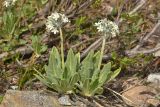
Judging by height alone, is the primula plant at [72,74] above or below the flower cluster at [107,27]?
below

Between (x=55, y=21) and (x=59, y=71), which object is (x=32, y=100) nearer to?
(x=59, y=71)

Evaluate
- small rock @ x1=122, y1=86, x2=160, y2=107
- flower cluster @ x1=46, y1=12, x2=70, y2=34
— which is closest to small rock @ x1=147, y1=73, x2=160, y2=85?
small rock @ x1=122, y1=86, x2=160, y2=107

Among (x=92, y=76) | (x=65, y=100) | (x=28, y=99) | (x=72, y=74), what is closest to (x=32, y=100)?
(x=28, y=99)

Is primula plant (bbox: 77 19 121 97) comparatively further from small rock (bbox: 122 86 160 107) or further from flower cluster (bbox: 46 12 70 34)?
small rock (bbox: 122 86 160 107)

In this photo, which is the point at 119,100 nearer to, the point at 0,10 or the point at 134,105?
the point at 134,105

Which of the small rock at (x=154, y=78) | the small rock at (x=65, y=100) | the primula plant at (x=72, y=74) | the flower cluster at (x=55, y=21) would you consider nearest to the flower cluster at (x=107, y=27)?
the primula plant at (x=72, y=74)

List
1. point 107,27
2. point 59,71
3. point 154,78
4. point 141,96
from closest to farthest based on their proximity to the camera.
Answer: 1. point 107,27
2. point 59,71
3. point 141,96
4. point 154,78

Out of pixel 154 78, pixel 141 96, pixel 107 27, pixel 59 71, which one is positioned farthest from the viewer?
pixel 154 78

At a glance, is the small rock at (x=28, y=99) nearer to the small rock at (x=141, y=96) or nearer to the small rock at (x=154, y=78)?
the small rock at (x=141, y=96)
